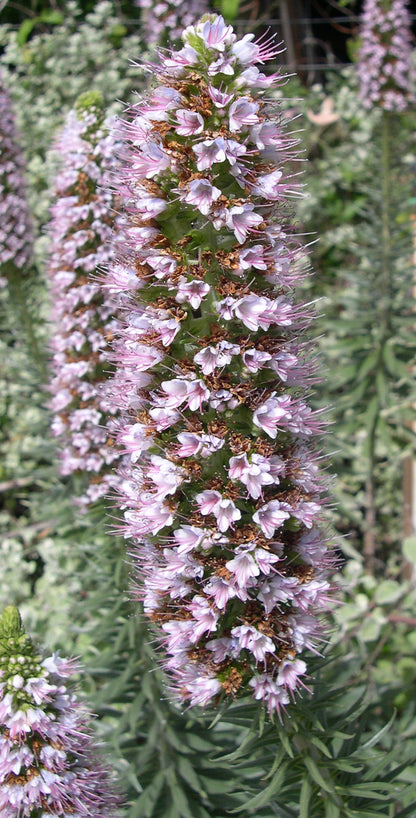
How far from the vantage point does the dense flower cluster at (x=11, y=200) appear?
11.5 feet

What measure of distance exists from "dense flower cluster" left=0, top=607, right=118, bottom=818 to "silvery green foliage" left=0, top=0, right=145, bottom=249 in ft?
12.8

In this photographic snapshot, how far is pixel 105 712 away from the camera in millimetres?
2566

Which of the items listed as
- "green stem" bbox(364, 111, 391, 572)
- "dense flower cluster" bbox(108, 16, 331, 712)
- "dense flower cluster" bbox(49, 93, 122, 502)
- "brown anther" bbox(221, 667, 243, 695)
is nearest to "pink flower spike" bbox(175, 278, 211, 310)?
"dense flower cluster" bbox(108, 16, 331, 712)

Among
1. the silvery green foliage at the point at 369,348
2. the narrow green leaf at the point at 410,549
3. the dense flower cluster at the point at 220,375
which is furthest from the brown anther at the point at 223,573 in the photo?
the narrow green leaf at the point at 410,549

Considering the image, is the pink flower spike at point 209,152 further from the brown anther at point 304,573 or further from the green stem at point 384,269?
the green stem at point 384,269

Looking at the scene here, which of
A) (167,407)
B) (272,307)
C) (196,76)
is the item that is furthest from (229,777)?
(196,76)

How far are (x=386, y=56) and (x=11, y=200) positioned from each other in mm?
2359

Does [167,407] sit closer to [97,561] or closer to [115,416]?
[115,416]

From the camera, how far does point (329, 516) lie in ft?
6.70

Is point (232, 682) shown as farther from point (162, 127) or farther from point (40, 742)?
point (162, 127)

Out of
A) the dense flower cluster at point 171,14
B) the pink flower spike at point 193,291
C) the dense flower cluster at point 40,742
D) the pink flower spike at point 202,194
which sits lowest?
the dense flower cluster at point 40,742

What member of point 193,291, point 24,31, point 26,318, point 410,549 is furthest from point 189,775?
point 24,31

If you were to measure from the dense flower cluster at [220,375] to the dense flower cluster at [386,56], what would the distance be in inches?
117

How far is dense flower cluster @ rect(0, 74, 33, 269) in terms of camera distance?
3.52 metres
